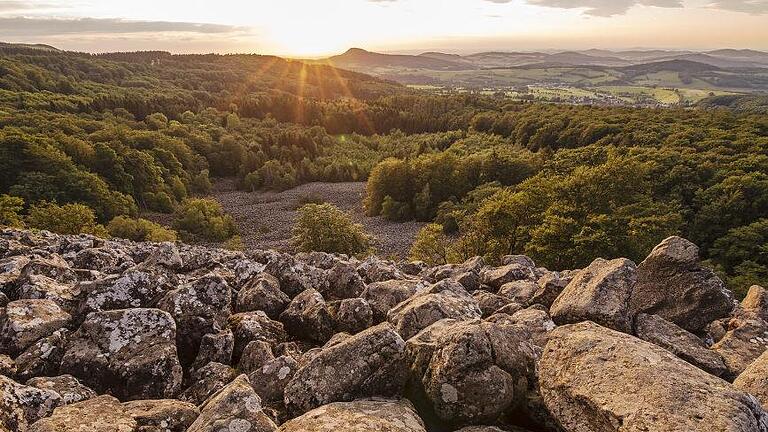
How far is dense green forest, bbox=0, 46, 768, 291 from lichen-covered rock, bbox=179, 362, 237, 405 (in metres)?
33.1

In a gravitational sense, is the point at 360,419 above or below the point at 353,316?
above

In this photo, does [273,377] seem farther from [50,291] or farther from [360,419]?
[50,291]

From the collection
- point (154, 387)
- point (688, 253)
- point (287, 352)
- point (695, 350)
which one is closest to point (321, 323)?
point (287, 352)

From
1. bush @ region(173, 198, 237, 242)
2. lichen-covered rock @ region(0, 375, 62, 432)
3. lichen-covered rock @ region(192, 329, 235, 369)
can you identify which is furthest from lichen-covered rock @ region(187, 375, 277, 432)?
bush @ region(173, 198, 237, 242)

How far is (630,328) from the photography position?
11.6 m

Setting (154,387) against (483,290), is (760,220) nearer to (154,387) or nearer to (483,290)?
(483,290)

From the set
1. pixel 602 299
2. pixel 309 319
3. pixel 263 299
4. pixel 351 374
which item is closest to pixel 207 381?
pixel 309 319

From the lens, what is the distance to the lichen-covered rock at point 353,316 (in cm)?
1362

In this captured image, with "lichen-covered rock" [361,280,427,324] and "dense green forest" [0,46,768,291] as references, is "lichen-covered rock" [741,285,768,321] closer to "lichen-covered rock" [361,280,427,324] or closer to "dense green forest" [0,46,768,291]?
"lichen-covered rock" [361,280,427,324]

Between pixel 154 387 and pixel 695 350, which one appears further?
pixel 695 350

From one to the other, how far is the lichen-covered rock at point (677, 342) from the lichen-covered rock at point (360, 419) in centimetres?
661

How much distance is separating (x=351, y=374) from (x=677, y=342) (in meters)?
7.94

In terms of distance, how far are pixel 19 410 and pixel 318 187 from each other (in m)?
131

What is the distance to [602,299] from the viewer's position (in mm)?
11727
